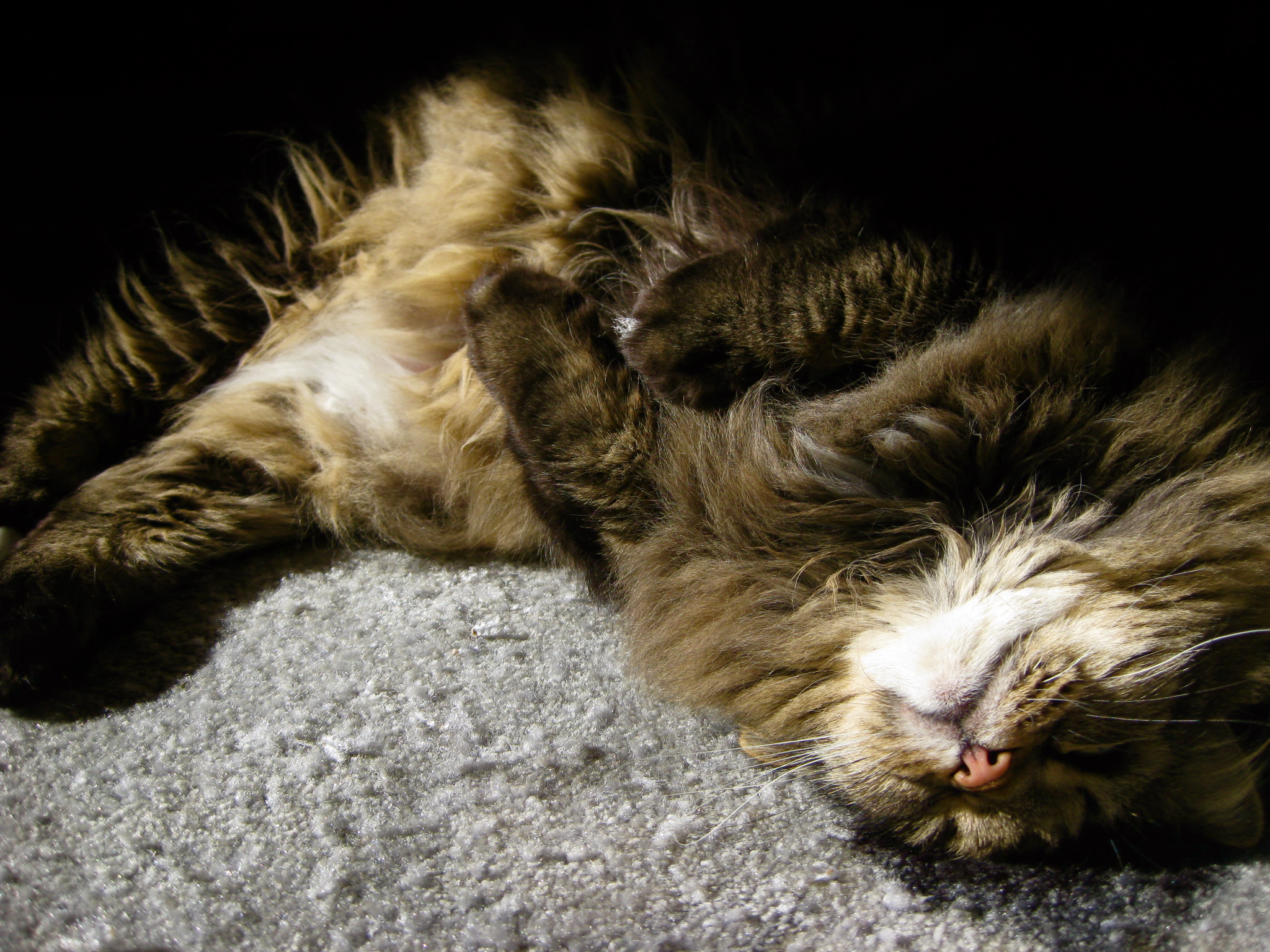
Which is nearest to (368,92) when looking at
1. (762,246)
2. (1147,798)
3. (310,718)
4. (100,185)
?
(100,185)

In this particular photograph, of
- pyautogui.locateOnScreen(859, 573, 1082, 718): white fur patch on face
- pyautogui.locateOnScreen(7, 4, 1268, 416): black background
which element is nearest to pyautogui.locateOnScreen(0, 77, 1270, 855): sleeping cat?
pyautogui.locateOnScreen(859, 573, 1082, 718): white fur patch on face

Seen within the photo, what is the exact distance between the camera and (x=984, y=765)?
136 cm

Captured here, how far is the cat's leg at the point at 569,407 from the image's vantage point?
1.60m

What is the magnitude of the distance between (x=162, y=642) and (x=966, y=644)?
1494mm

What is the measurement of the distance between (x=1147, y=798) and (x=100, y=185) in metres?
2.31

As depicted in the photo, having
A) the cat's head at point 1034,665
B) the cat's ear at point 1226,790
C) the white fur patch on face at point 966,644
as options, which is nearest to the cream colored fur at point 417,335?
the cat's head at point 1034,665

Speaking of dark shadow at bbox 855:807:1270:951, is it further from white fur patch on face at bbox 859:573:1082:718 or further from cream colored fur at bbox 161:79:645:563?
cream colored fur at bbox 161:79:645:563

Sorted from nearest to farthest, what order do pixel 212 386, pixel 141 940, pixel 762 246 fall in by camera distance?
1. pixel 141 940
2. pixel 762 246
3. pixel 212 386

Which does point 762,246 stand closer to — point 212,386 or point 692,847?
point 692,847

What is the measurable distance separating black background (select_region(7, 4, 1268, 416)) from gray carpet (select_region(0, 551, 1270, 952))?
2.77ft

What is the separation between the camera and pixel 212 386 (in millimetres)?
2021

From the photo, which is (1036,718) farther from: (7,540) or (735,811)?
(7,540)

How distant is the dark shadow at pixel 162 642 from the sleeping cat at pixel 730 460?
0.18ft

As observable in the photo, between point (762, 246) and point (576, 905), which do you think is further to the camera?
point (762, 246)
